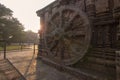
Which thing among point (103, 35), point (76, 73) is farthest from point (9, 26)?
point (103, 35)

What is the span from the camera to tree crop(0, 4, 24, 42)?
23531 mm

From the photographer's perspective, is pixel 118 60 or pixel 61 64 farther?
pixel 61 64

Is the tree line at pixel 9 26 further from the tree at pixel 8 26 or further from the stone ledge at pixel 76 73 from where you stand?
the stone ledge at pixel 76 73

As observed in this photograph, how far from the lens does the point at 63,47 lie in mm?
4566

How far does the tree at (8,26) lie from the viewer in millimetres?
23531

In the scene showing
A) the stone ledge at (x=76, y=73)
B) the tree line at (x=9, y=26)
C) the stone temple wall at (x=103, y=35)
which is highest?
the tree line at (x=9, y=26)

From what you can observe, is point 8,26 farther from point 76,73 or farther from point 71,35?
point 76,73

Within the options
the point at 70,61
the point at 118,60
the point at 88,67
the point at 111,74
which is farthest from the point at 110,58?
the point at 70,61

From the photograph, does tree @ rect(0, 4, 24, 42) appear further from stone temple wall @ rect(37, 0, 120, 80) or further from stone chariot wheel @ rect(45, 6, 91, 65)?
stone temple wall @ rect(37, 0, 120, 80)

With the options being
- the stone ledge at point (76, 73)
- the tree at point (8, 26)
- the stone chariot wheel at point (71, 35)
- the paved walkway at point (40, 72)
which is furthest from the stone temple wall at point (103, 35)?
the tree at point (8, 26)

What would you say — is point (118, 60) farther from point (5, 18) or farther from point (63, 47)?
point (5, 18)

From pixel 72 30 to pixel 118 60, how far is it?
2.21 metres

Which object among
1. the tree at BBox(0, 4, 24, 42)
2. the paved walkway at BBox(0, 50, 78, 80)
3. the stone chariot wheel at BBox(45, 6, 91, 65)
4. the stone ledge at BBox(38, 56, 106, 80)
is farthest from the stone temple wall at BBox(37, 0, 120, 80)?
the tree at BBox(0, 4, 24, 42)

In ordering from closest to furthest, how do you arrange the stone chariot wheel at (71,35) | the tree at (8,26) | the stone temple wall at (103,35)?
1. the stone temple wall at (103,35)
2. the stone chariot wheel at (71,35)
3. the tree at (8,26)
